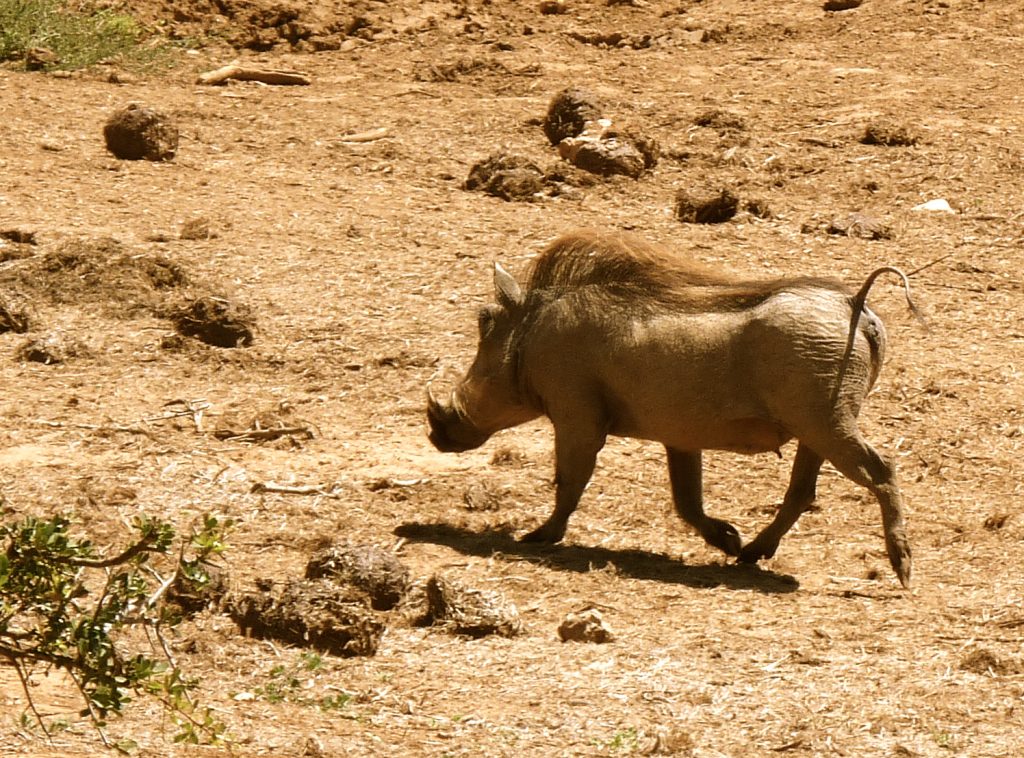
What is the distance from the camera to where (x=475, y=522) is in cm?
778

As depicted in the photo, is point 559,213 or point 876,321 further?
point 559,213

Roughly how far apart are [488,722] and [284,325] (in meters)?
4.75

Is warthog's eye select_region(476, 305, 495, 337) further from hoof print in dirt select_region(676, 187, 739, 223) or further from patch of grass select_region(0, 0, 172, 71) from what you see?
patch of grass select_region(0, 0, 172, 71)

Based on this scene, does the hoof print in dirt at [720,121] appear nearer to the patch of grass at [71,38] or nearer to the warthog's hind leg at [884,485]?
the patch of grass at [71,38]

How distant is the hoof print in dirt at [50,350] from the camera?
9.30 meters

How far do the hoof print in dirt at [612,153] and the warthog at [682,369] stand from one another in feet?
15.6

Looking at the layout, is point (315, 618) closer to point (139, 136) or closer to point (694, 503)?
point (694, 503)

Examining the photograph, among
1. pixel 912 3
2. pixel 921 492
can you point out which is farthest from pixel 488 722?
pixel 912 3

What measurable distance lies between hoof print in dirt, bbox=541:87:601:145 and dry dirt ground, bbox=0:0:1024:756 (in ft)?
0.47

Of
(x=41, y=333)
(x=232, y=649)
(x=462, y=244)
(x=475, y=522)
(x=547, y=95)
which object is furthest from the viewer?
(x=547, y=95)

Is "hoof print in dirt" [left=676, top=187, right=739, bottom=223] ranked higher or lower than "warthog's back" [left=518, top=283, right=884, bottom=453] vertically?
lower

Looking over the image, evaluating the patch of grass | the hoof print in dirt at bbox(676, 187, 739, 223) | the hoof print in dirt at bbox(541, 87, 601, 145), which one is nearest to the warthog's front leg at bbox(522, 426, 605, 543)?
the hoof print in dirt at bbox(676, 187, 739, 223)

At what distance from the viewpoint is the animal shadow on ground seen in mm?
7039

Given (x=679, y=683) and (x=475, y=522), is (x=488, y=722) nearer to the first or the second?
(x=679, y=683)
